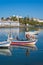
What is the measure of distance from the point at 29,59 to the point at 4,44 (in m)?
3.45

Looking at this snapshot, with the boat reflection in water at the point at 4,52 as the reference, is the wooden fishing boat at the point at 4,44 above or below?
above

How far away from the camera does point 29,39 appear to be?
16188 millimetres

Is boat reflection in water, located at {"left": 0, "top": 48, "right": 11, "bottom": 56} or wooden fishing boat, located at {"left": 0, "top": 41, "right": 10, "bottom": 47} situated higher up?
wooden fishing boat, located at {"left": 0, "top": 41, "right": 10, "bottom": 47}

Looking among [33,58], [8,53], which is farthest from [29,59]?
[8,53]

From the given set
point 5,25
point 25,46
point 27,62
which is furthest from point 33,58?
point 5,25

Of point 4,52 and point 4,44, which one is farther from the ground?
point 4,44

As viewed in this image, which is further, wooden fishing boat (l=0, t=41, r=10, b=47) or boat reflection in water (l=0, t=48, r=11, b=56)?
wooden fishing boat (l=0, t=41, r=10, b=47)

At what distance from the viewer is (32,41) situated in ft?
53.1

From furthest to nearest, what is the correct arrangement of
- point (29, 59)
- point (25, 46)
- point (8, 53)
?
1. point (25, 46)
2. point (8, 53)
3. point (29, 59)

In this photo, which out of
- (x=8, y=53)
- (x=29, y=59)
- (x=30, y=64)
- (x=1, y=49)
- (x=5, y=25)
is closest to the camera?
(x=30, y=64)

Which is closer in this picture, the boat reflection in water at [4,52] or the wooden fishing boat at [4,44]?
the boat reflection in water at [4,52]

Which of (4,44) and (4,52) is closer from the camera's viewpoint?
(4,52)

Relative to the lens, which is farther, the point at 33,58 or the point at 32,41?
the point at 32,41

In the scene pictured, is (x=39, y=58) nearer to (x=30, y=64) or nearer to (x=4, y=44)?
(x=30, y=64)
